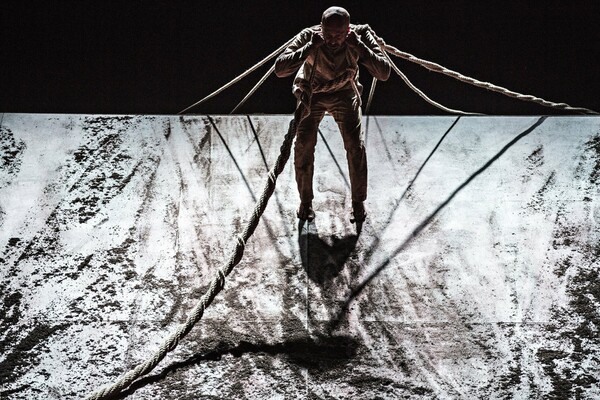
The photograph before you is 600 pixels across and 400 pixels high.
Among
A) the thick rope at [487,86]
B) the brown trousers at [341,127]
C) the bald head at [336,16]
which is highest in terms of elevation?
the bald head at [336,16]

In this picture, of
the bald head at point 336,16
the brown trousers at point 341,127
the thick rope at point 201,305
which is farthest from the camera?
the brown trousers at point 341,127

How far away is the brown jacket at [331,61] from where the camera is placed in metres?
4.41

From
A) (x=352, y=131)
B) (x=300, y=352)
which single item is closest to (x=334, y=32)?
(x=352, y=131)

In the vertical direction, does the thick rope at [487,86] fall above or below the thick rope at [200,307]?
above

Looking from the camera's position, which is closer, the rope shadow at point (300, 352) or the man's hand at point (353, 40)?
the rope shadow at point (300, 352)

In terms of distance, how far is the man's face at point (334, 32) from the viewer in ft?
14.0

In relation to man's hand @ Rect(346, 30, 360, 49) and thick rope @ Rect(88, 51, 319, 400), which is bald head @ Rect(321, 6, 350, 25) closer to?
man's hand @ Rect(346, 30, 360, 49)

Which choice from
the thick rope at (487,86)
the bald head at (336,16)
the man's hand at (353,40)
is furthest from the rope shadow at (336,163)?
the bald head at (336,16)

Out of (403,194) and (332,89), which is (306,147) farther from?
(403,194)

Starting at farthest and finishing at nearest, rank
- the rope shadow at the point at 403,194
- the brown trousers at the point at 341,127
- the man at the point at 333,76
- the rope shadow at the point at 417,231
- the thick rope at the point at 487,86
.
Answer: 1. the thick rope at the point at 487,86
2. the rope shadow at the point at 403,194
3. the brown trousers at the point at 341,127
4. the rope shadow at the point at 417,231
5. the man at the point at 333,76

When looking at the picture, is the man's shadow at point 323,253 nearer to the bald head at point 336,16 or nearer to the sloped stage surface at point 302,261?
the sloped stage surface at point 302,261

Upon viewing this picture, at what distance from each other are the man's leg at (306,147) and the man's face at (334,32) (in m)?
0.36

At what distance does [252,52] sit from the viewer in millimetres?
5766

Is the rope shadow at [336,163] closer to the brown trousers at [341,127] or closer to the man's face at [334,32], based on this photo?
the brown trousers at [341,127]
